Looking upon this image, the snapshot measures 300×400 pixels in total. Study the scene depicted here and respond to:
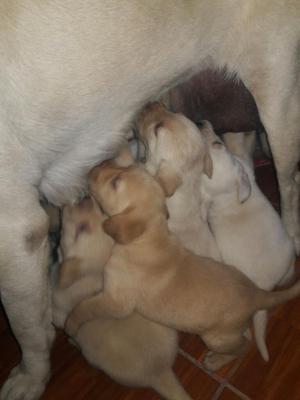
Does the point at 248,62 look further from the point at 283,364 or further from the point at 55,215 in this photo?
the point at 283,364

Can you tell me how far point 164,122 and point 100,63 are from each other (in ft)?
1.19

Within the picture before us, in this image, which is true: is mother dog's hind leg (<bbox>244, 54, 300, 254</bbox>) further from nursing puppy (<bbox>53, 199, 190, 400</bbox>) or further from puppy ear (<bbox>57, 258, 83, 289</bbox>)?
puppy ear (<bbox>57, 258, 83, 289</bbox>)

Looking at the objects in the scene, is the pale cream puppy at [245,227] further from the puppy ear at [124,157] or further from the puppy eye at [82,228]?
Answer: the puppy eye at [82,228]

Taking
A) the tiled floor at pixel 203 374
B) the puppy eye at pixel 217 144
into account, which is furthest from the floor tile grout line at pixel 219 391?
the puppy eye at pixel 217 144

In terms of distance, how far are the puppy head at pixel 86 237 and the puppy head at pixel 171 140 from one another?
0.78 ft

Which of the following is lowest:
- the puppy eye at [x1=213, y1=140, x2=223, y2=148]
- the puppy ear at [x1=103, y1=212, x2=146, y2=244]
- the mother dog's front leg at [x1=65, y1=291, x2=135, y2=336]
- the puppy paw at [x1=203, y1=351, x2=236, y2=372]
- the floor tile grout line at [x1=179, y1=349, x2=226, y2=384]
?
the floor tile grout line at [x1=179, y1=349, x2=226, y2=384]

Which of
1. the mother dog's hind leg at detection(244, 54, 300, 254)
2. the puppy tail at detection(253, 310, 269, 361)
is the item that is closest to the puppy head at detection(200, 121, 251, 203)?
the mother dog's hind leg at detection(244, 54, 300, 254)

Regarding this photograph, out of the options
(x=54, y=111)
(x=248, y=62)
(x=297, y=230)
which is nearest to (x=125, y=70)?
(x=54, y=111)

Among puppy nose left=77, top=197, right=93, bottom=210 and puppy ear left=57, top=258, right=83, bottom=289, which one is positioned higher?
puppy nose left=77, top=197, right=93, bottom=210

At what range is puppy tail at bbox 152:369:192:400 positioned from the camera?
1345 mm

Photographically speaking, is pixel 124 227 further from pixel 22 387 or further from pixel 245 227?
pixel 22 387

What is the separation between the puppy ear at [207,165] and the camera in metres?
1.47

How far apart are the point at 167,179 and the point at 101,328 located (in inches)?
19.0

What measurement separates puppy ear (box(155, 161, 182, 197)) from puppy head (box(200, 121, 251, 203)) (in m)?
0.16
